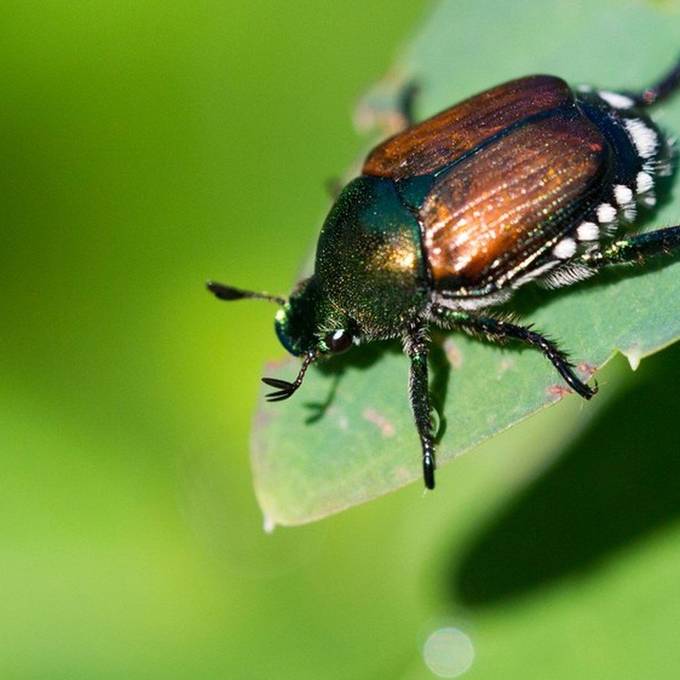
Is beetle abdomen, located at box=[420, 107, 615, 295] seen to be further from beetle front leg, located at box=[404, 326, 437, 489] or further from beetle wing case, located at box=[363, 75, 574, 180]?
beetle front leg, located at box=[404, 326, 437, 489]

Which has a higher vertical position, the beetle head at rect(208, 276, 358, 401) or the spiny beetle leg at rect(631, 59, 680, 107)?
the spiny beetle leg at rect(631, 59, 680, 107)

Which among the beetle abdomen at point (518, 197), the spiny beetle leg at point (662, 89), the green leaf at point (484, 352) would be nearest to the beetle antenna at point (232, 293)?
the green leaf at point (484, 352)

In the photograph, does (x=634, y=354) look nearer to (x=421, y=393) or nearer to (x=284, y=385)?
(x=421, y=393)

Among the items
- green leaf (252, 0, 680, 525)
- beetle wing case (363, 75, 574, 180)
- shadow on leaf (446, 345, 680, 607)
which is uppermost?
beetle wing case (363, 75, 574, 180)

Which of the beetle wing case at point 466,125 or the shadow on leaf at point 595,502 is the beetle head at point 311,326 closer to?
the beetle wing case at point 466,125

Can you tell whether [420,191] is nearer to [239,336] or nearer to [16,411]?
[239,336]

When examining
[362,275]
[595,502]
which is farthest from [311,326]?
[595,502]

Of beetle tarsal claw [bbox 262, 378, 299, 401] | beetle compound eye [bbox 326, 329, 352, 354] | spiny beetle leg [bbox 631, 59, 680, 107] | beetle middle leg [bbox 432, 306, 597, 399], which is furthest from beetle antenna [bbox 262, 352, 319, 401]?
spiny beetle leg [bbox 631, 59, 680, 107]
